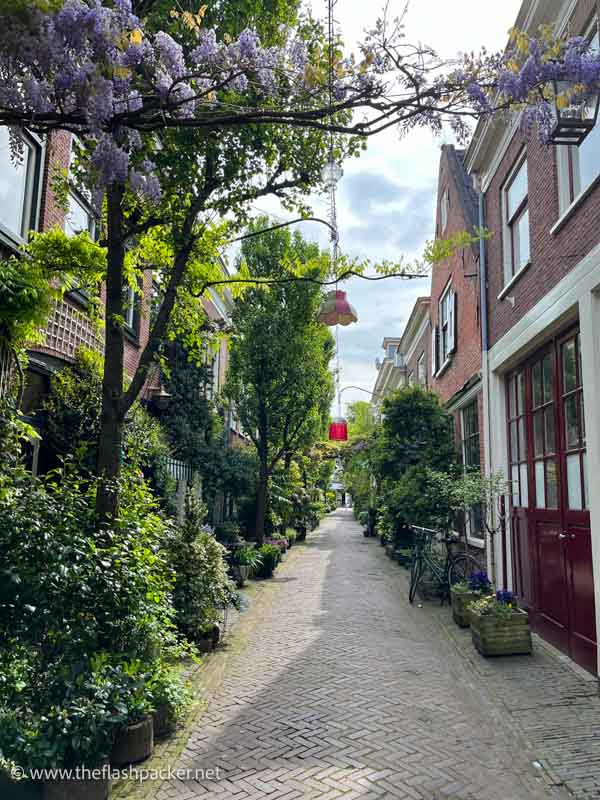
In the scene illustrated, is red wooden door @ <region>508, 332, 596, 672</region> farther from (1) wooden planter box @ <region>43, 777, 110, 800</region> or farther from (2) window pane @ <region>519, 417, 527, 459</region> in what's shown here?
(1) wooden planter box @ <region>43, 777, 110, 800</region>

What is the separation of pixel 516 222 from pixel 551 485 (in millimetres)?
3951

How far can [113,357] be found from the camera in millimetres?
5391

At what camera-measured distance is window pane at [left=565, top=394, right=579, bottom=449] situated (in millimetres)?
6906

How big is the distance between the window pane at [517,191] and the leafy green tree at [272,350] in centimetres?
704

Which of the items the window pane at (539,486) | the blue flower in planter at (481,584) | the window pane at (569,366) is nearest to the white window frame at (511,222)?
the window pane at (569,366)

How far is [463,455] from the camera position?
1330 centimetres

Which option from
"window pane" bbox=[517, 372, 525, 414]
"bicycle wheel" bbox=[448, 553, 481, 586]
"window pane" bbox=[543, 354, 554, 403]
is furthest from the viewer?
"bicycle wheel" bbox=[448, 553, 481, 586]

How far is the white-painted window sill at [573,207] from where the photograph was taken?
20.5ft

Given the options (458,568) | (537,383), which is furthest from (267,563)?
(537,383)

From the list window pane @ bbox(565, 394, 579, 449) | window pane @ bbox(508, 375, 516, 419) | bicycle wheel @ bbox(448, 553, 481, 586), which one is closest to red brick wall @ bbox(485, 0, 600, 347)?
window pane @ bbox(508, 375, 516, 419)

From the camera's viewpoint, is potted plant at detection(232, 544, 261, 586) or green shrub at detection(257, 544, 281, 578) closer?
potted plant at detection(232, 544, 261, 586)

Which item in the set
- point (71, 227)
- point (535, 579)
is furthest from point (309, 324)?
point (535, 579)

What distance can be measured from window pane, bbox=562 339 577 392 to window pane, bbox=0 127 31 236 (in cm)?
619

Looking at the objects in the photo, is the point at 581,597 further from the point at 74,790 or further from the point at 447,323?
the point at 447,323
